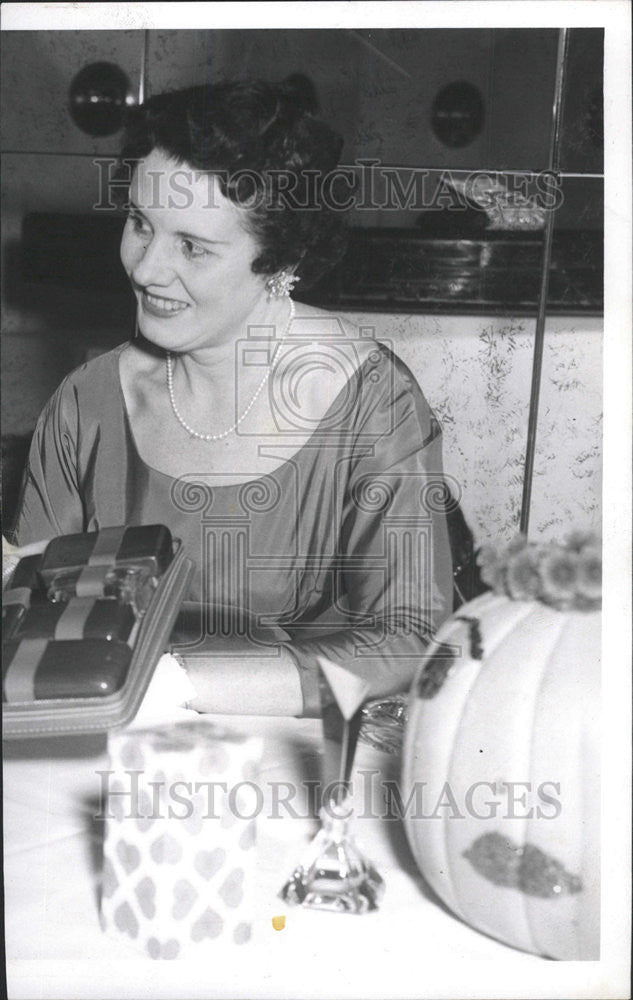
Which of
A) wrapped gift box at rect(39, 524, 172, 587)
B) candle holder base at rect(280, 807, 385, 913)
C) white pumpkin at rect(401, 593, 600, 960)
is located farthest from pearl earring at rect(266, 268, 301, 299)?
candle holder base at rect(280, 807, 385, 913)

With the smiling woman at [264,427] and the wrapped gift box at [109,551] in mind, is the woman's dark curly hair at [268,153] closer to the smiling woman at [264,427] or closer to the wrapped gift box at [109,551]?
the smiling woman at [264,427]

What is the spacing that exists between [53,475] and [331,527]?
284mm

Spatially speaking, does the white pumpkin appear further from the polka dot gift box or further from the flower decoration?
the polka dot gift box

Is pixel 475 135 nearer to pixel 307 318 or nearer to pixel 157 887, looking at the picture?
pixel 307 318

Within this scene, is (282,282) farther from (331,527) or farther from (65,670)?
(65,670)

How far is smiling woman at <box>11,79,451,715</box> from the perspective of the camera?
93 centimetres

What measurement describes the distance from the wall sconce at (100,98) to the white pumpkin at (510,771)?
579 mm

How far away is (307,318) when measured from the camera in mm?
942

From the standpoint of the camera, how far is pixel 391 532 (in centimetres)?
94

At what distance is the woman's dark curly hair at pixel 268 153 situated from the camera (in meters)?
0.92

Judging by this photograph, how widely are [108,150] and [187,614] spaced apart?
0.45 metres

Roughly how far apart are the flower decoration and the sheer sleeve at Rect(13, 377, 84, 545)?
407 mm

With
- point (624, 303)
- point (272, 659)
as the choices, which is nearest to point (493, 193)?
point (624, 303)

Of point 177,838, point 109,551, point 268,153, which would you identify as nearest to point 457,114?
point 268,153
